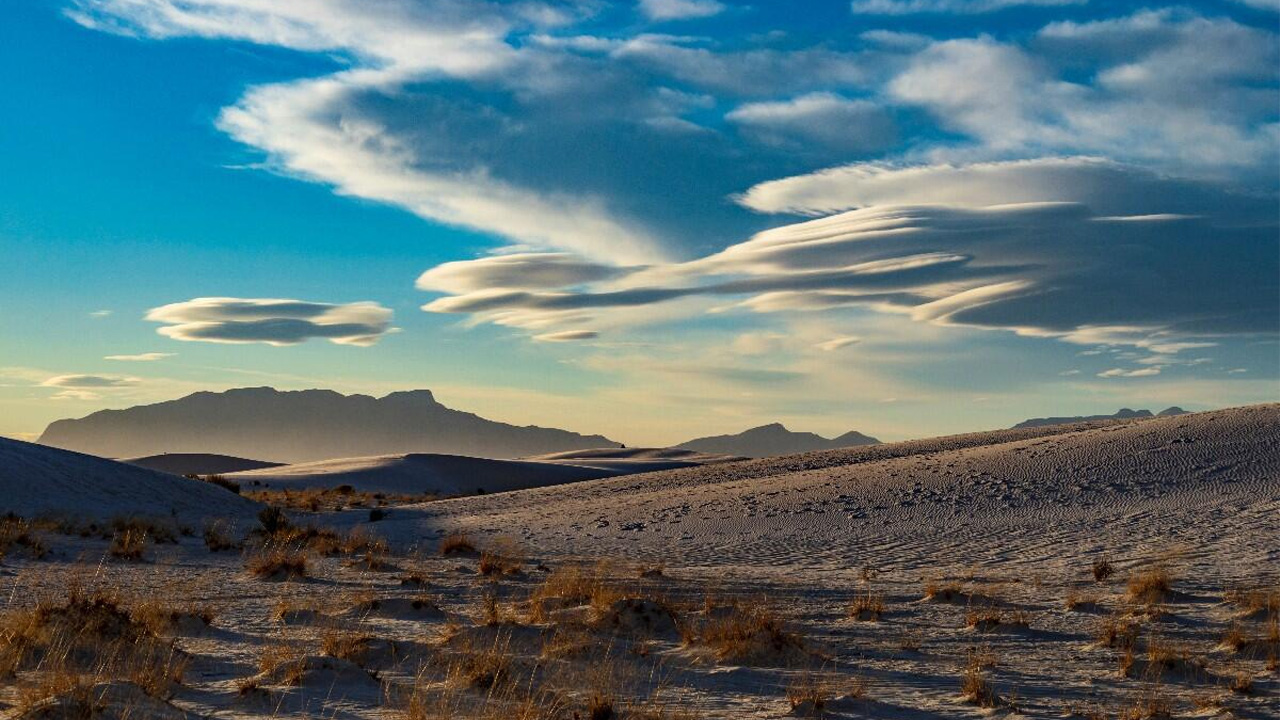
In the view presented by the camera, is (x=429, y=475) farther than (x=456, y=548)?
Yes

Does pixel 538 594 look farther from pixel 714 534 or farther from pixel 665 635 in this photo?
pixel 714 534

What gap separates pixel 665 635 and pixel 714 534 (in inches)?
523

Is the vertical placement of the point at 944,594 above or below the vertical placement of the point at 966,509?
below

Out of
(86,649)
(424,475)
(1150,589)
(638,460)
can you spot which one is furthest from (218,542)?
(638,460)

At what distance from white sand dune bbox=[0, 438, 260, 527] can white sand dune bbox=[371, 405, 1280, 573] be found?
6.07 m

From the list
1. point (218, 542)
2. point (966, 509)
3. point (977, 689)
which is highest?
point (966, 509)

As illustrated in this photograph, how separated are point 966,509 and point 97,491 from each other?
24175 mm

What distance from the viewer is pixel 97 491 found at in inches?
1272

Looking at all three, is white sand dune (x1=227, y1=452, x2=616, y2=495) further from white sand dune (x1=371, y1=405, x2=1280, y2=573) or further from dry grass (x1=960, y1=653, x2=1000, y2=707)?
dry grass (x1=960, y1=653, x2=1000, y2=707)

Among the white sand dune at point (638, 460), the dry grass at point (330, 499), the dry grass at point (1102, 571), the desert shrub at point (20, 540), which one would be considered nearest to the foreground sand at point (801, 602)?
the dry grass at point (1102, 571)

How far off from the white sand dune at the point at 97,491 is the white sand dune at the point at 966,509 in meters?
6.07

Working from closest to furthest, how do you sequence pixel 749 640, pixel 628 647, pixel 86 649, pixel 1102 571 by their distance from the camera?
pixel 86 649
pixel 749 640
pixel 628 647
pixel 1102 571

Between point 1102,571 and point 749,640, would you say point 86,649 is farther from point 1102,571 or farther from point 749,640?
point 1102,571

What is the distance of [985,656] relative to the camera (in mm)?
10453
